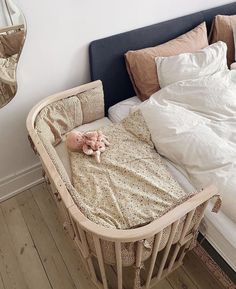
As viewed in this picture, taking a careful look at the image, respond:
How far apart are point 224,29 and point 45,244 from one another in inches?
64.4

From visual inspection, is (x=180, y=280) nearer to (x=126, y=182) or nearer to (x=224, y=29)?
(x=126, y=182)

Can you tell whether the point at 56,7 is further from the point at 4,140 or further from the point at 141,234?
the point at 141,234

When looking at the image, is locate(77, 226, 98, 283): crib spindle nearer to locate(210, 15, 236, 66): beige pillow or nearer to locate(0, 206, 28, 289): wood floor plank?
locate(0, 206, 28, 289): wood floor plank

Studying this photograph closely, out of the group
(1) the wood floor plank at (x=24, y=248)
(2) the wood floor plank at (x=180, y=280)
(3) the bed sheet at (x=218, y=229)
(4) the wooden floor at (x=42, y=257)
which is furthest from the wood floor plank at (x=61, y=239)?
(3) the bed sheet at (x=218, y=229)

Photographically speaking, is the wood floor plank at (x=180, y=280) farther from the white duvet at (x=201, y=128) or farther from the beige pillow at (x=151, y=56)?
the beige pillow at (x=151, y=56)

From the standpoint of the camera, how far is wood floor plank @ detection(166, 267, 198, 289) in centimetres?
127

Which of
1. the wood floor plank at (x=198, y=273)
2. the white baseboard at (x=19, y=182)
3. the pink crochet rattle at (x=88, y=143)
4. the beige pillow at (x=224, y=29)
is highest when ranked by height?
the beige pillow at (x=224, y=29)

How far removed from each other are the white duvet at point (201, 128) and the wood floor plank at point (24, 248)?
2.77ft

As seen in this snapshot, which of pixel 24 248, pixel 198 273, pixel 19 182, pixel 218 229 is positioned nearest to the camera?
pixel 218 229

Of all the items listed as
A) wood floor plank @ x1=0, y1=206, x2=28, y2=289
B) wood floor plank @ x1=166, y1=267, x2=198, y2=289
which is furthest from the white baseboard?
wood floor plank @ x1=166, y1=267, x2=198, y2=289

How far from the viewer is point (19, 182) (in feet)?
5.39

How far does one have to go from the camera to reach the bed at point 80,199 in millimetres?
863

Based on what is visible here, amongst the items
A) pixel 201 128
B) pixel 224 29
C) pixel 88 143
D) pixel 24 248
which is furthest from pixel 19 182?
pixel 224 29

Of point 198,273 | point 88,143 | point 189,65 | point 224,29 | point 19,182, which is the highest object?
point 224,29
